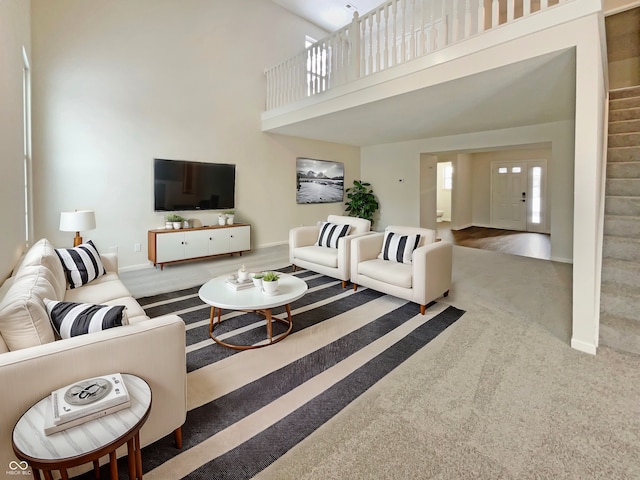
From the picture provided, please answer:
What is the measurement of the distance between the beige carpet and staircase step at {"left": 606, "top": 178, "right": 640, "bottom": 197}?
5.60ft

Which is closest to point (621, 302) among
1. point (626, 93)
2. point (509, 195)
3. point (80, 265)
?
point (626, 93)

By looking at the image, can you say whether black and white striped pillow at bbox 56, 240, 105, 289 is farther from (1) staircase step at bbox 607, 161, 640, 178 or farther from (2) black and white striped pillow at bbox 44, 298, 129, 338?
(1) staircase step at bbox 607, 161, 640, 178

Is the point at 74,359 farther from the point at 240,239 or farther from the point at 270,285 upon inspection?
the point at 240,239

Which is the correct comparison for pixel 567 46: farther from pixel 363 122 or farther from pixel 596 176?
A: pixel 363 122

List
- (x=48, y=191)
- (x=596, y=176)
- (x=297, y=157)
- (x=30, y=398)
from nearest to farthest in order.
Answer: (x=30, y=398) → (x=596, y=176) → (x=48, y=191) → (x=297, y=157)

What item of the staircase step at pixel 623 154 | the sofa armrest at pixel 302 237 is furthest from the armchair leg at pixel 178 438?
the staircase step at pixel 623 154

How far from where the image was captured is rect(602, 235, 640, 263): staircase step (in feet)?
9.36

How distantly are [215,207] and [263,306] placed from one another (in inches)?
147

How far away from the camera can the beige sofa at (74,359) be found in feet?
3.81

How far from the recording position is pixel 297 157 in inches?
279

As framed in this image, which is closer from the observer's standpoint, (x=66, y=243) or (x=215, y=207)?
(x=66, y=243)

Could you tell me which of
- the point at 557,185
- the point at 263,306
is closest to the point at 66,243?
the point at 263,306

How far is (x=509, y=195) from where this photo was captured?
923 centimetres

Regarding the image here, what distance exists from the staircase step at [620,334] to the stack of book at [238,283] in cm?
285
